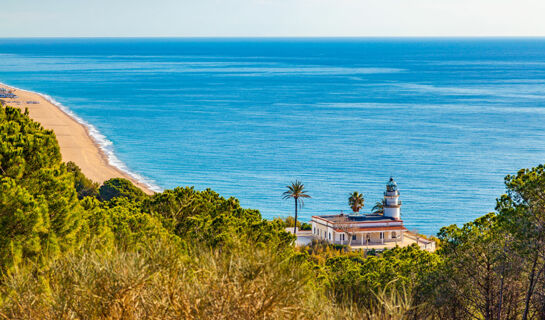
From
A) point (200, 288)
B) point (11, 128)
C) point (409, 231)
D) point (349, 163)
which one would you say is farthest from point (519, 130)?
point (200, 288)

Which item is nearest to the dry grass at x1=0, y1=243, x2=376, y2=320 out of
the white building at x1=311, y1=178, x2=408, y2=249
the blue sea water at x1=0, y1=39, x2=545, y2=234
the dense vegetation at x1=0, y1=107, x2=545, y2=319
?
the dense vegetation at x1=0, y1=107, x2=545, y2=319

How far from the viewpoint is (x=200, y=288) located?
9906 millimetres

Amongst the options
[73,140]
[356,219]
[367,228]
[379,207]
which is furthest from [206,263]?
[73,140]

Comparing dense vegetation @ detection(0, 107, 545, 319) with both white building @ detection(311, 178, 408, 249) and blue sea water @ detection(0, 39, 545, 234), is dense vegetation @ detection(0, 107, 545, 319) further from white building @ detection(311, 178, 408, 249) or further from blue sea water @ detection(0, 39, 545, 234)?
blue sea water @ detection(0, 39, 545, 234)

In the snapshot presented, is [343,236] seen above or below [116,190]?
below

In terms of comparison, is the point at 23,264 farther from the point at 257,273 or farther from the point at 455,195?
the point at 455,195

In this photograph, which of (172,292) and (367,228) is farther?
(367,228)

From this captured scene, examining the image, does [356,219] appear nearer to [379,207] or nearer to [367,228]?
[367,228]

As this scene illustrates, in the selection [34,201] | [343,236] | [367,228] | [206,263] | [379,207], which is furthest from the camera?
[379,207]

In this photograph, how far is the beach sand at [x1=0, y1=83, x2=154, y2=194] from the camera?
68425 millimetres

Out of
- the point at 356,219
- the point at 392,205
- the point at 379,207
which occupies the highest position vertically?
the point at 379,207

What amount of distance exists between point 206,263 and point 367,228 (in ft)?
123

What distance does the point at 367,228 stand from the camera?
157ft

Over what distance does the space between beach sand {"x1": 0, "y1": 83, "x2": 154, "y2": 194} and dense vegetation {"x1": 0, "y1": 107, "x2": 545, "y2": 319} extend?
1203 inches
